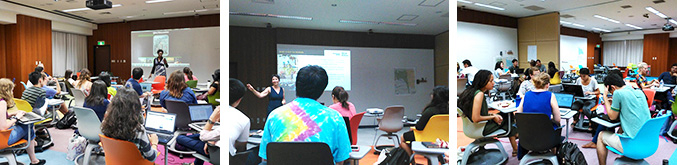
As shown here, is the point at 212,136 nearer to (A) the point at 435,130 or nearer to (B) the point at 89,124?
(A) the point at 435,130

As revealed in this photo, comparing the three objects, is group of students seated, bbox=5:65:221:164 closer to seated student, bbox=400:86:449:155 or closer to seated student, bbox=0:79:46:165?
seated student, bbox=0:79:46:165

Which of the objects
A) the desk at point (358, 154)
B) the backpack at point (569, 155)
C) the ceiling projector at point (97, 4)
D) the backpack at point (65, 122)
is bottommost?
the backpack at point (569, 155)

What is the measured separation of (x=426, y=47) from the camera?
1.87m

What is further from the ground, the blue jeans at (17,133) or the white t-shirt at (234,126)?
the white t-shirt at (234,126)

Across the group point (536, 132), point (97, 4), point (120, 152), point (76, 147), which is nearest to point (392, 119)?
point (536, 132)

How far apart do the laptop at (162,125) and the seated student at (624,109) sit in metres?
4.34

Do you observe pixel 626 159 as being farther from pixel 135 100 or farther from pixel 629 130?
pixel 135 100

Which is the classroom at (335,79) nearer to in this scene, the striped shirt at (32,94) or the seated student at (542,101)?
the seated student at (542,101)

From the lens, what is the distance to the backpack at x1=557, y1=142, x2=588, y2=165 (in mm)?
3416

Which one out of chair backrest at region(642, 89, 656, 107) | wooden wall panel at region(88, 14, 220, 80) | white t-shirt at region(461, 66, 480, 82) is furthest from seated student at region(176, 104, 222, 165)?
chair backrest at region(642, 89, 656, 107)

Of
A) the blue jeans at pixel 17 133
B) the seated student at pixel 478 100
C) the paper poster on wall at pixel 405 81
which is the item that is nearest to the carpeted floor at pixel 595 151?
the seated student at pixel 478 100

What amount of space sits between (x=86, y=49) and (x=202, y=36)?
4346 millimetres

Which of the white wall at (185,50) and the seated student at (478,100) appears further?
the white wall at (185,50)

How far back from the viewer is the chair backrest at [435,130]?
5.87ft
